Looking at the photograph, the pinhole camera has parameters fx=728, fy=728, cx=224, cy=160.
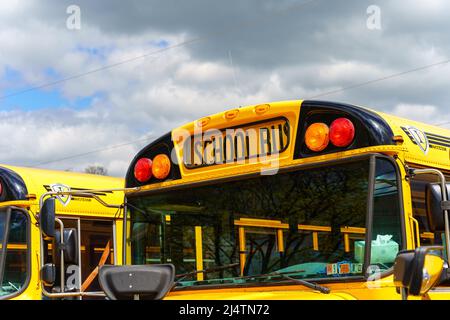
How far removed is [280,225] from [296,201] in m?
0.16

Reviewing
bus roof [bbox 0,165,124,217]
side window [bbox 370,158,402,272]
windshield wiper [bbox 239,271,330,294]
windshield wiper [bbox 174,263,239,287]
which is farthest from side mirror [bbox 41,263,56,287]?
side window [bbox 370,158,402,272]

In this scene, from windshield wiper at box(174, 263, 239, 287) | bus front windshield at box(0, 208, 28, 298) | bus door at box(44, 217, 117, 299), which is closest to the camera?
windshield wiper at box(174, 263, 239, 287)

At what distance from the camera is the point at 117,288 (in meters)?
3.36

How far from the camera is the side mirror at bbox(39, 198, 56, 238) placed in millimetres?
4883

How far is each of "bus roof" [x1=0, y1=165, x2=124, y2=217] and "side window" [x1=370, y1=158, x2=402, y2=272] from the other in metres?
3.10

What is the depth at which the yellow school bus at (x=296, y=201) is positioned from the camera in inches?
141

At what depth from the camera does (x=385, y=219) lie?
3.58 m

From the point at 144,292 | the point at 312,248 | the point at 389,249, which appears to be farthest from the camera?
the point at 312,248

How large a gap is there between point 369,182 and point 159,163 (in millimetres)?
1692

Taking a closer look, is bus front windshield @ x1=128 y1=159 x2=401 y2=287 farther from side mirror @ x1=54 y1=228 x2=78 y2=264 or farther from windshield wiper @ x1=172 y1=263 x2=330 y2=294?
side mirror @ x1=54 y1=228 x2=78 y2=264

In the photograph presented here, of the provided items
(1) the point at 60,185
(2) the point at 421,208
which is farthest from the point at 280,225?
(1) the point at 60,185

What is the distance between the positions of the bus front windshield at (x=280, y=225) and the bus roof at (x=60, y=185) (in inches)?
67.7
